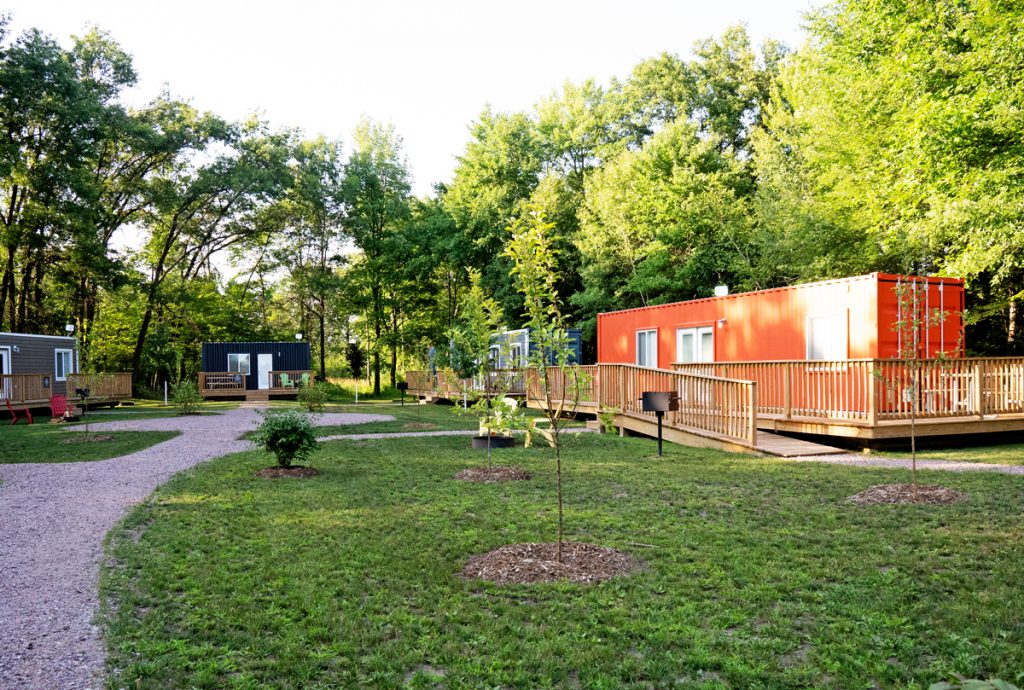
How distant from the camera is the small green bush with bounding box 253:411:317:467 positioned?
29.0 feet

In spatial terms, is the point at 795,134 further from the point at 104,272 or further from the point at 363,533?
the point at 104,272

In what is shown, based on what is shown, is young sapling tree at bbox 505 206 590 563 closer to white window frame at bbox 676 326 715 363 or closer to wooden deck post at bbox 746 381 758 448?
wooden deck post at bbox 746 381 758 448

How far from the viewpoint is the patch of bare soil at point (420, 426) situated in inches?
599

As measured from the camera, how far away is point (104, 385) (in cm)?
2484

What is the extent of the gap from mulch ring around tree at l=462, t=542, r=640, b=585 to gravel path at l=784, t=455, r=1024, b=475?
221 inches

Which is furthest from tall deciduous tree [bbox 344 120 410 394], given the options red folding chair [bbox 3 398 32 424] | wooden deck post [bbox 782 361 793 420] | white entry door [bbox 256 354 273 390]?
wooden deck post [bbox 782 361 793 420]

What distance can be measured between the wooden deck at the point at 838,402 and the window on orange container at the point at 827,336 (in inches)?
26.1

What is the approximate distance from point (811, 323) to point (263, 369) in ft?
82.9

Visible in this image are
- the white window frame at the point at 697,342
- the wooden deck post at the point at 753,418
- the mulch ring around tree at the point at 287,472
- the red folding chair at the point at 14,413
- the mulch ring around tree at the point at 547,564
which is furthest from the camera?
the red folding chair at the point at 14,413

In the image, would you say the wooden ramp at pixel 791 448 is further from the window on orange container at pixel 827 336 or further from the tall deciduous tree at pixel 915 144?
the tall deciduous tree at pixel 915 144

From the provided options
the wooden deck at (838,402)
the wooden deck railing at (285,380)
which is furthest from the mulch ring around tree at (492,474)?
the wooden deck railing at (285,380)

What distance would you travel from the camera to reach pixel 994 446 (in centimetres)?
1114

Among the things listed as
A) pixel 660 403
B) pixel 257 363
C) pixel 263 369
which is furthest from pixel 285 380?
pixel 660 403

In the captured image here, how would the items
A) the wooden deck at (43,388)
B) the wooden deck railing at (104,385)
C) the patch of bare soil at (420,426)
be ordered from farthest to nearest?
the wooden deck railing at (104,385), the wooden deck at (43,388), the patch of bare soil at (420,426)
